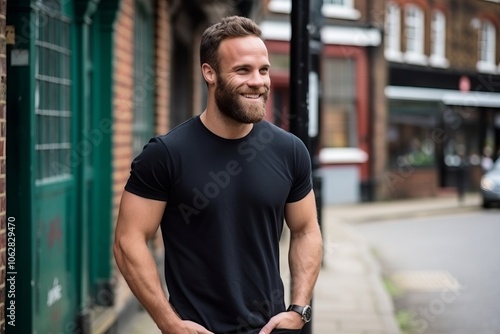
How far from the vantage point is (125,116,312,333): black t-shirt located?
8.66 ft

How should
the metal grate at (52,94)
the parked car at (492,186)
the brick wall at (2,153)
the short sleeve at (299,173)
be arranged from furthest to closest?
the parked car at (492,186), the metal grate at (52,94), the brick wall at (2,153), the short sleeve at (299,173)

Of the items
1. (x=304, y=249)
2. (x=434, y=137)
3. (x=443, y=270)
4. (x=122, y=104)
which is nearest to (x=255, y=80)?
(x=304, y=249)

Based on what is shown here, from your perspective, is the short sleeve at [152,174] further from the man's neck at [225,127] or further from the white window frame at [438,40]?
the white window frame at [438,40]

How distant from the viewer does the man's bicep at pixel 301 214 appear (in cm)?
288

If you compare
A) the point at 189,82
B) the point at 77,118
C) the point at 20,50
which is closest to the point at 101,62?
the point at 77,118

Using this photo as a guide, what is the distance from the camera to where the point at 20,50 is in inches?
152

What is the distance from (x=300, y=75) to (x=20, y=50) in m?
1.40

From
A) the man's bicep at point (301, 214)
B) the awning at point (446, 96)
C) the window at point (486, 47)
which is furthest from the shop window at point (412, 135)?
the man's bicep at point (301, 214)

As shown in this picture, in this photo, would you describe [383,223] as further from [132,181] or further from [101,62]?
[132,181]

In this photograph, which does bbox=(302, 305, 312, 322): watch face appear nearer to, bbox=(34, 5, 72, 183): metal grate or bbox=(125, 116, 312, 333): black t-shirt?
bbox=(125, 116, 312, 333): black t-shirt

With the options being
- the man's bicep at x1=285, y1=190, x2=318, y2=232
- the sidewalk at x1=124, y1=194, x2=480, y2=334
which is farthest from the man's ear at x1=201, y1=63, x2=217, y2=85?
the sidewalk at x1=124, y1=194, x2=480, y2=334

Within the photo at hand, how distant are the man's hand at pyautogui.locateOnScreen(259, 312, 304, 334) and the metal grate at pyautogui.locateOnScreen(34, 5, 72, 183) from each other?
2.16 metres

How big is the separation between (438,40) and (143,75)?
62.9 ft

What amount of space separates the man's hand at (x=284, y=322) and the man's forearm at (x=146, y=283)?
32 centimetres
